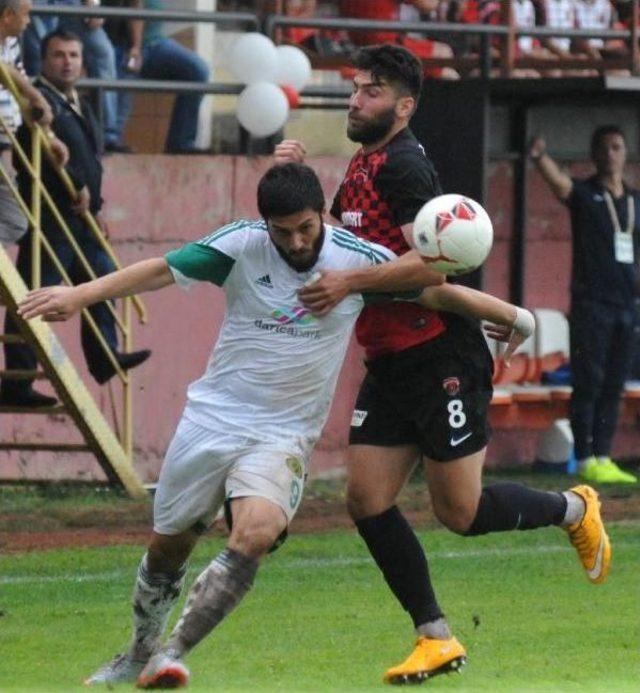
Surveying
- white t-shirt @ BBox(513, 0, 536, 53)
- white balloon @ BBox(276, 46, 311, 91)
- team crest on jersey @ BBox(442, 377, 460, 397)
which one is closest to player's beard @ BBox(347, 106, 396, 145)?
team crest on jersey @ BBox(442, 377, 460, 397)

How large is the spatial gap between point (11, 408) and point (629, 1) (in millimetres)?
6413

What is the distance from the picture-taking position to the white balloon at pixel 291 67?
14.5 metres

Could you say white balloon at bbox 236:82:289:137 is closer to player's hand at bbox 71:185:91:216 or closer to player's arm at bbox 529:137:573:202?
player's hand at bbox 71:185:91:216

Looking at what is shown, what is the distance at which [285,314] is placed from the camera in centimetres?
738

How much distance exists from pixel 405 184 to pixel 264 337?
82 cm

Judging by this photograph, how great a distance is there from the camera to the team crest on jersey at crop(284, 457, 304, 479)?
7.30m

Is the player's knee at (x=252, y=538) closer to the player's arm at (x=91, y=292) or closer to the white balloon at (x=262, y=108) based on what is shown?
the player's arm at (x=91, y=292)

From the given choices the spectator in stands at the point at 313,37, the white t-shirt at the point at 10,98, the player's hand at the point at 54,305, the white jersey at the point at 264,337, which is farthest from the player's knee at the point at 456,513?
the spectator in stands at the point at 313,37

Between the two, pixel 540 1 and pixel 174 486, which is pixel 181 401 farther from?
pixel 174 486

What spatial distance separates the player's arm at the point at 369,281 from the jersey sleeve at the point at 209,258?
27 cm

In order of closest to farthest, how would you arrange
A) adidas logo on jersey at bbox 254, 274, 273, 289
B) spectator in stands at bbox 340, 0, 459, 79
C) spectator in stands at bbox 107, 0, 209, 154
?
1. adidas logo on jersey at bbox 254, 274, 273, 289
2. spectator in stands at bbox 107, 0, 209, 154
3. spectator in stands at bbox 340, 0, 459, 79

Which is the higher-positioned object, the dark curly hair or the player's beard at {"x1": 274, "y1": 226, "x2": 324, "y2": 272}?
the dark curly hair

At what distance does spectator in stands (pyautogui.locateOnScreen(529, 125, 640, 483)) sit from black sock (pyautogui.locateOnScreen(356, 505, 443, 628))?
748 cm

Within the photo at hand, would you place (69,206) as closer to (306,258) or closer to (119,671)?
(119,671)
